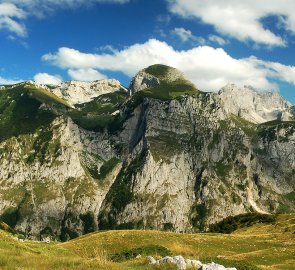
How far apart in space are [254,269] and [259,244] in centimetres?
4153

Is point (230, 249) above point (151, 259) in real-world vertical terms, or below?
below

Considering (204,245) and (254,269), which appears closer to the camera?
(254,269)

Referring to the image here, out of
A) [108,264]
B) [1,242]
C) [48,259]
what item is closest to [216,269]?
[108,264]

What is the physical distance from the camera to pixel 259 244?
225 ft

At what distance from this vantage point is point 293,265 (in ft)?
147

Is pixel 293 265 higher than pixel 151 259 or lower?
lower

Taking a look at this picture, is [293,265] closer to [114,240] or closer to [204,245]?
[204,245]

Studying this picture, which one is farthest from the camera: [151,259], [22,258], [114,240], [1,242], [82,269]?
[114,240]

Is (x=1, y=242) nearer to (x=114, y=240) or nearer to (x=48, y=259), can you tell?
(x=48, y=259)

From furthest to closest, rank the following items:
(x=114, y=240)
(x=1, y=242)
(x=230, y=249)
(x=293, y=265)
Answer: (x=114, y=240) < (x=230, y=249) < (x=293, y=265) < (x=1, y=242)

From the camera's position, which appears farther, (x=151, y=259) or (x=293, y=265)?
(x=293, y=265)

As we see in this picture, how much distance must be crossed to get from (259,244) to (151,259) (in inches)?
1938

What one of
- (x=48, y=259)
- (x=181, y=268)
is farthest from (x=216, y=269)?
(x=48, y=259)

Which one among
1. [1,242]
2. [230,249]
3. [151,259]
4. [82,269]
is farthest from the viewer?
[230,249]
